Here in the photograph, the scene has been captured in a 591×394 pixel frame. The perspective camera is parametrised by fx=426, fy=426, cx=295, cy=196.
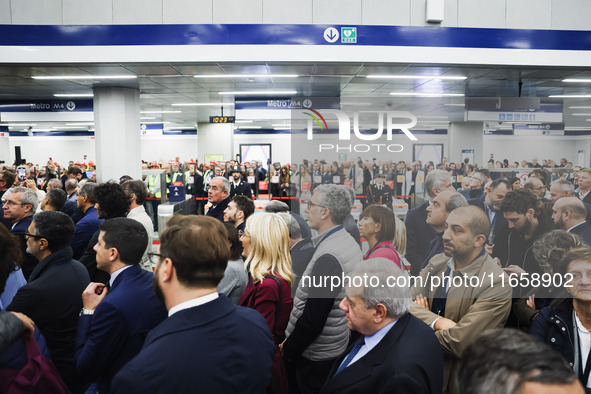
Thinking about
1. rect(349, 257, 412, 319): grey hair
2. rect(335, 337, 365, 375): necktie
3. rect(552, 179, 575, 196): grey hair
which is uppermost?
rect(552, 179, 575, 196): grey hair

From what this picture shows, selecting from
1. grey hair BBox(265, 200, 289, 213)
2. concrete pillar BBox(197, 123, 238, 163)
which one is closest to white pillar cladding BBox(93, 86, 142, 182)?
grey hair BBox(265, 200, 289, 213)

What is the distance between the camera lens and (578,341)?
183 centimetres

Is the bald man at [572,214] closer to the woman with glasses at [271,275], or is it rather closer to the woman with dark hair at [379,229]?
the woman with dark hair at [379,229]

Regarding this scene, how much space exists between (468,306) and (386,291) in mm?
744

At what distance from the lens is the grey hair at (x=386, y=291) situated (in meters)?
1.65

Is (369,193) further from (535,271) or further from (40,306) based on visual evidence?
(40,306)

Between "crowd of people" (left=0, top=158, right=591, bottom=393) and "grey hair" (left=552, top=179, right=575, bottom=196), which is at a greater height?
"grey hair" (left=552, top=179, right=575, bottom=196)

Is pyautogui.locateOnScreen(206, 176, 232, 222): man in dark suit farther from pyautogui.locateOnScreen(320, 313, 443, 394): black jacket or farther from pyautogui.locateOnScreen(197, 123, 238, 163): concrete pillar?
pyautogui.locateOnScreen(197, 123, 238, 163): concrete pillar

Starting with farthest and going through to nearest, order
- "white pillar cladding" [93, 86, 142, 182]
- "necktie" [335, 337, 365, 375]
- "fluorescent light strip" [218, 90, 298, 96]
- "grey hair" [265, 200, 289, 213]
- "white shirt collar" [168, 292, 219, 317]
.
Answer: "fluorescent light strip" [218, 90, 298, 96] < "white pillar cladding" [93, 86, 142, 182] < "grey hair" [265, 200, 289, 213] < "necktie" [335, 337, 365, 375] < "white shirt collar" [168, 292, 219, 317]

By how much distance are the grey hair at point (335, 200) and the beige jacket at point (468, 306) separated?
20.6 inches

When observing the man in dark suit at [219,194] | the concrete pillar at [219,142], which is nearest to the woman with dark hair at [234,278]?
the man in dark suit at [219,194]

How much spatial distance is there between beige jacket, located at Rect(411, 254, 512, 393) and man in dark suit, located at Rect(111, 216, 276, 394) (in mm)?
960

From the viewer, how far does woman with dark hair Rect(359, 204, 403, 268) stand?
2211 millimetres

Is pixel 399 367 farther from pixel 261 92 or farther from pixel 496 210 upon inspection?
pixel 261 92
